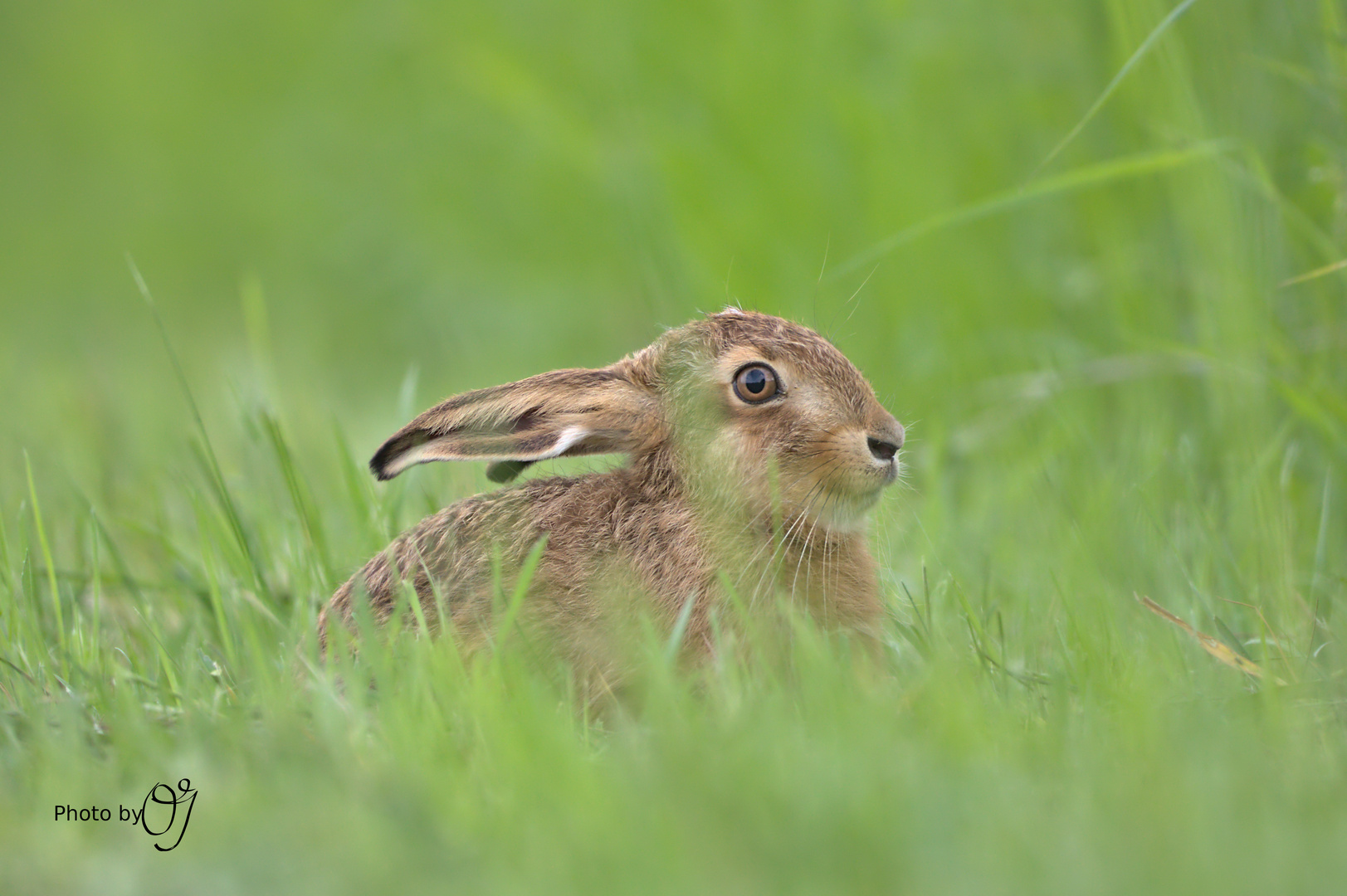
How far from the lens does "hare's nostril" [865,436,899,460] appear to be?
138 inches

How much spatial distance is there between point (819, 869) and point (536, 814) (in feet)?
1.58

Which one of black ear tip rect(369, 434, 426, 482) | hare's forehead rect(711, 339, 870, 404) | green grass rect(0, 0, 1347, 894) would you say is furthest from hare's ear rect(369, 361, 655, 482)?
green grass rect(0, 0, 1347, 894)

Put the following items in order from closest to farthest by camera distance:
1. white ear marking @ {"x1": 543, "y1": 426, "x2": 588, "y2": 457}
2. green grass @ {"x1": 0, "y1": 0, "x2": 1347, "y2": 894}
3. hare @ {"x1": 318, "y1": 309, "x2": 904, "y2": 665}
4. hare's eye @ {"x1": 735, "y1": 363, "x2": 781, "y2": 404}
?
green grass @ {"x1": 0, "y1": 0, "x2": 1347, "y2": 894}, hare @ {"x1": 318, "y1": 309, "x2": 904, "y2": 665}, white ear marking @ {"x1": 543, "y1": 426, "x2": 588, "y2": 457}, hare's eye @ {"x1": 735, "y1": 363, "x2": 781, "y2": 404}

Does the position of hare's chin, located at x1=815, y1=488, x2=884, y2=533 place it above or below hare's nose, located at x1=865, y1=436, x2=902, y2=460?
below

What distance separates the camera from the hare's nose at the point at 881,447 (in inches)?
138

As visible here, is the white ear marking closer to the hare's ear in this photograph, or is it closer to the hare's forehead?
the hare's ear

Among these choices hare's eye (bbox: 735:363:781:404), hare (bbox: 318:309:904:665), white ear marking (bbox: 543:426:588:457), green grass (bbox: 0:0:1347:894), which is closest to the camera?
green grass (bbox: 0:0:1347:894)

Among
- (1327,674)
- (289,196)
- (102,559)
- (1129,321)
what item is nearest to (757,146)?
(1129,321)

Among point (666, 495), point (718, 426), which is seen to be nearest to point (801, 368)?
point (718, 426)

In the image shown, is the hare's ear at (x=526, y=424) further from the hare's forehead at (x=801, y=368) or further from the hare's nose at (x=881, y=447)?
the hare's nose at (x=881, y=447)

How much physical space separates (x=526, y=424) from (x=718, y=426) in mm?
541

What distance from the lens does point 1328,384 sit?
3.93 m

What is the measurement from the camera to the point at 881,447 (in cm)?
355

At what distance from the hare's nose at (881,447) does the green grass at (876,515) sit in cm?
32
